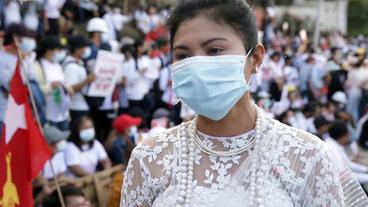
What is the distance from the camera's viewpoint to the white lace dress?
1.71 m

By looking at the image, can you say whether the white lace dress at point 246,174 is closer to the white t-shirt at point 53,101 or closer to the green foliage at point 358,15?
the white t-shirt at point 53,101

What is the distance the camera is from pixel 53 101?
18.9 ft

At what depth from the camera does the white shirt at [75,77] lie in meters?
6.16

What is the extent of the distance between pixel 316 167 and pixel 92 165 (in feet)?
12.8

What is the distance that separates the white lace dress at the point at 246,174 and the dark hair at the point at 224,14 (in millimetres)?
264

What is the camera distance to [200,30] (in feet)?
5.64

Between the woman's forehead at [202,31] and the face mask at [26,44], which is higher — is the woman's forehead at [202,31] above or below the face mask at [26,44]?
above

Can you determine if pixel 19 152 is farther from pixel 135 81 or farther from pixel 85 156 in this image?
pixel 135 81

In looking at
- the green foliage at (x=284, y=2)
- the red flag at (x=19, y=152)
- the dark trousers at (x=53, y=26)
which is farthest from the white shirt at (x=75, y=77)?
the green foliage at (x=284, y=2)

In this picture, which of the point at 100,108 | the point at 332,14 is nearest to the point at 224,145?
the point at 100,108

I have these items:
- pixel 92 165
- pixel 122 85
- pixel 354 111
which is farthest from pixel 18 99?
pixel 354 111

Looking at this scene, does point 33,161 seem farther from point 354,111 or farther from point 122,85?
point 354,111

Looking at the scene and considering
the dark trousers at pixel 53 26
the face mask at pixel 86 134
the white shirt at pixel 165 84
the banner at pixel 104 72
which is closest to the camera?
the face mask at pixel 86 134

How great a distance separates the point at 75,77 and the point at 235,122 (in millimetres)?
4543
